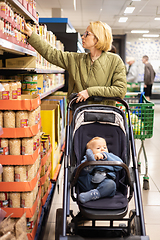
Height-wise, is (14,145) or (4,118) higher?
(4,118)

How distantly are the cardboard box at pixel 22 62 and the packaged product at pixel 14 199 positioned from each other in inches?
48.9

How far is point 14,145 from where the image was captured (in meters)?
1.94

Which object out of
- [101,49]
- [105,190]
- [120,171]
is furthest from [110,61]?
[105,190]

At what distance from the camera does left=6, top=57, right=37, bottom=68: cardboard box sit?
263 cm

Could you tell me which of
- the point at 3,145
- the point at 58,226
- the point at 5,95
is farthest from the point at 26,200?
the point at 5,95

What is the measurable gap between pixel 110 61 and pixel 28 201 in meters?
1.37

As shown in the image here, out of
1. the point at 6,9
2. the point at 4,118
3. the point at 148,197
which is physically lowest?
the point at 148,197

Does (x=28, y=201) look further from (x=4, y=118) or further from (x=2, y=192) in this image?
(x=4, y=118)

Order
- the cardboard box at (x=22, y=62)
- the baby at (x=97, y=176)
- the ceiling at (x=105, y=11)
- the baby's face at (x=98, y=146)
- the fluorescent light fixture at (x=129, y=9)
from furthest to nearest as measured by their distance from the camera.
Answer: the fluorescent light fixture at (x=129, y=9), the ceiling at (x=105, y=11), the cardboard box at (x=22, y=62), the baby's face at (x=98, y=146), the baby at (x=97, y=176)

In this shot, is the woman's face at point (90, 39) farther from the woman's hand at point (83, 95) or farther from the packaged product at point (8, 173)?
the packaged product at point (8, 173)

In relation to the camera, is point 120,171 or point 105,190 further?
point 120,171

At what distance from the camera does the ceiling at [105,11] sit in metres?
9.32

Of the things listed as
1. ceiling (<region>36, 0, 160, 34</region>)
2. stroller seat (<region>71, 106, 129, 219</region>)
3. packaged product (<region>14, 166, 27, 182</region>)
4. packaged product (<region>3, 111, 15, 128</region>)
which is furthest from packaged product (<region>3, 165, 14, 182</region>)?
ceiling (<region>36, 0, 160, 34</region>)

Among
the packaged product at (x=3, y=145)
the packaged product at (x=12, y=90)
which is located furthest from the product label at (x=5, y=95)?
the packaged product at (x=3, y=145)
